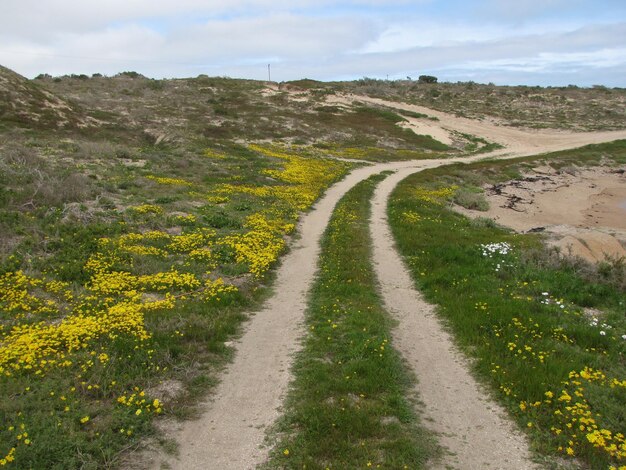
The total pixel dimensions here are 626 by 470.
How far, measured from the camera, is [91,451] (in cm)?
693

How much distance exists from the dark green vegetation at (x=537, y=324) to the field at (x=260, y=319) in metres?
0.05

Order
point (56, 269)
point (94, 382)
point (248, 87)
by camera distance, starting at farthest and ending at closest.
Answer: point (248, 87)
point (56, 269)
point (94, 382)

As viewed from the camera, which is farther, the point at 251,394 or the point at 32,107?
the point at 32,107

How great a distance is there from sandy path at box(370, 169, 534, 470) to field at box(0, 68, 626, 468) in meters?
0.19

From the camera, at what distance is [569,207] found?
35.5m

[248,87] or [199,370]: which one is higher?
[248,87]

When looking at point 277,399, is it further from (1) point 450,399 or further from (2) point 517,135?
(2) point 517,135

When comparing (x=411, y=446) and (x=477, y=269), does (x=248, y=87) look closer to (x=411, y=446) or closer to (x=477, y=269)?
(x=477, y=269)

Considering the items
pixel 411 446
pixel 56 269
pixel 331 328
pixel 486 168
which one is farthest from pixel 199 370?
pixel 486 168

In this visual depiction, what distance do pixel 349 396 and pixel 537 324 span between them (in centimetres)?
536

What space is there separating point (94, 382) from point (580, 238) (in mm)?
18448

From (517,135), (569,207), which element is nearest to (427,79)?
(517,135)

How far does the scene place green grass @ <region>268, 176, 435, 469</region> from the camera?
6.98m

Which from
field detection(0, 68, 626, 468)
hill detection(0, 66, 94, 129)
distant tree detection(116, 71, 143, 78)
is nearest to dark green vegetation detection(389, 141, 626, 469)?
field detection(0, 68, 626, 468)
